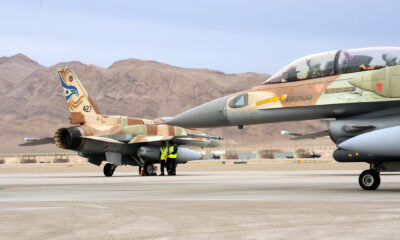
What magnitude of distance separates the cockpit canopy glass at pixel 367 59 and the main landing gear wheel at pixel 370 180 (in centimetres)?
266

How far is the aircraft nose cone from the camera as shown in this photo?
17109 millimetres

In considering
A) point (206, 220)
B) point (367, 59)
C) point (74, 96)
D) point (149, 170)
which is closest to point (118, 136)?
point (149, 170)

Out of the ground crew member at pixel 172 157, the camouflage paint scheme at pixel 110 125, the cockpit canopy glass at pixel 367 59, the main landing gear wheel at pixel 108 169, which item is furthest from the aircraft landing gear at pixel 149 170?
the cockpit canopy glass at pixel 367 59

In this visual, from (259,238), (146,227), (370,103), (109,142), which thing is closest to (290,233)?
(259,238)

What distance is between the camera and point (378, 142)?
14.4 metres

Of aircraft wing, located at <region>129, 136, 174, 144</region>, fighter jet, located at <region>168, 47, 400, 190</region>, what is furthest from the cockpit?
aircraft wing, located at <region>129, 136, 174, 144</region>

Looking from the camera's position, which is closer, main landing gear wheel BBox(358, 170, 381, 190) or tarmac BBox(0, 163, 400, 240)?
tarmac BBox(0, 163, 400, 240)

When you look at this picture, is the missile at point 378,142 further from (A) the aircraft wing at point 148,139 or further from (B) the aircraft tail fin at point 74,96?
(B) the aircraft tail fin at point 74,96

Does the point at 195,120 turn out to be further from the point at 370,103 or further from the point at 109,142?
A: the point at 109,142

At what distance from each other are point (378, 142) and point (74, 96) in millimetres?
23504

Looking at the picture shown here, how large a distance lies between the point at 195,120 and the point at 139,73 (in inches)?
7187

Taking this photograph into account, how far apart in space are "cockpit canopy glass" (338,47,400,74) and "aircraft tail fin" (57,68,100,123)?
21493mm

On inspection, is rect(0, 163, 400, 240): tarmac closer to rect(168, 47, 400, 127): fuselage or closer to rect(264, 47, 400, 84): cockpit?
rect(168, 47, 400, 127): fuselage

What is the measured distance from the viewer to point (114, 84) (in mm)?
194750
